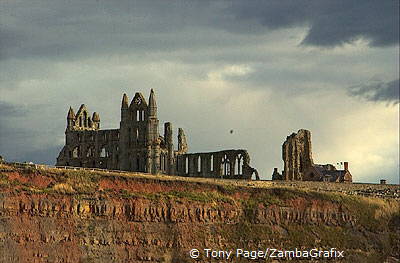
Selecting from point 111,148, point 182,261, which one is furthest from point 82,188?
point 111,148

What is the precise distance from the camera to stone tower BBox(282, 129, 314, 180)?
171250mm

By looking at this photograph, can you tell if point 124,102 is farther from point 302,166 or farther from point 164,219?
point 164,219

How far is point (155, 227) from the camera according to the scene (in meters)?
134

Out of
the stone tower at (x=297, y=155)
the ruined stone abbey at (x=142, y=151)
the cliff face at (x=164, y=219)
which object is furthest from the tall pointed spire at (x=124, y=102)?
the cliff face at (x=164, y=219)

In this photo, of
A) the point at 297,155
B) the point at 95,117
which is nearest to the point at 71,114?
the point at 95,117

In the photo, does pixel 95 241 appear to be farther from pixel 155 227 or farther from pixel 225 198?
pixel 225 198

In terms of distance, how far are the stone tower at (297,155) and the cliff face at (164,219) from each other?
1719 cm

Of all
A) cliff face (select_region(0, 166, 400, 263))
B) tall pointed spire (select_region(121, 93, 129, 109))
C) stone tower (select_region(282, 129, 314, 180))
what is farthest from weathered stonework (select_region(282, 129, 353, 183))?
tall pointed spire (select_region(121, 93, 129, 109))

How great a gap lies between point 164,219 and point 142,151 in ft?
124

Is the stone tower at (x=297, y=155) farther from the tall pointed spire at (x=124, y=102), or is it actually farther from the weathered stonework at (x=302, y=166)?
the tall pointed spire at (x=124, y=102)

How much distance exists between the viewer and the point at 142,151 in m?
172

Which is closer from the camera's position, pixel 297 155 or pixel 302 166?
pixel 297 155

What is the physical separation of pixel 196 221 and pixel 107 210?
12414mm

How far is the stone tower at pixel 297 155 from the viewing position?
171 m
